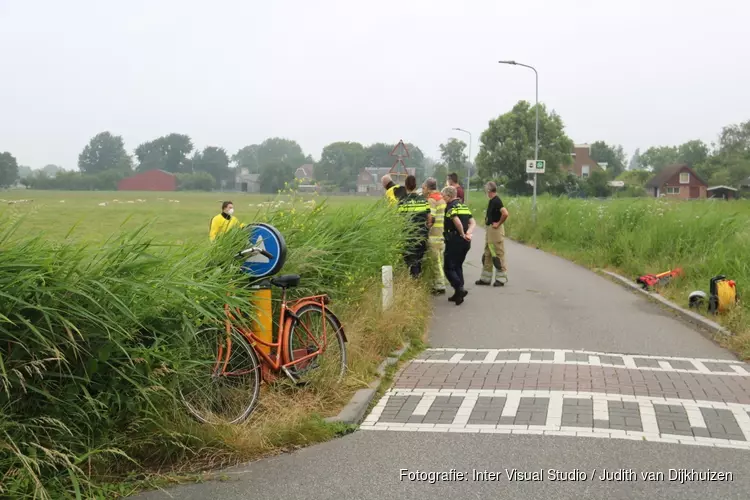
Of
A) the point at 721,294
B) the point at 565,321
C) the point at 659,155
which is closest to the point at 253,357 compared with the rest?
the point at 565,321

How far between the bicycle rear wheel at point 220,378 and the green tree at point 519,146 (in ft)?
263

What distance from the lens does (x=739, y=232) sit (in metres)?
16.2

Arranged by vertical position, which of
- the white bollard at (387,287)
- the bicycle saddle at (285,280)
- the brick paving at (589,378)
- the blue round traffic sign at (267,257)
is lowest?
the brick paving at (589,378)

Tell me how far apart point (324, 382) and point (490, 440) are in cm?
158

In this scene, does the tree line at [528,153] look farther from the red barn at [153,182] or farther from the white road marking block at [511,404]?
the white road marking block at [511,404]

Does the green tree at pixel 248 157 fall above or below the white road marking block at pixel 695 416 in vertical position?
above


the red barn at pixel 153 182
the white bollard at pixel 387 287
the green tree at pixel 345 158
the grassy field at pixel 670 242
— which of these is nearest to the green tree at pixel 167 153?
the red barn at pixel 153 182

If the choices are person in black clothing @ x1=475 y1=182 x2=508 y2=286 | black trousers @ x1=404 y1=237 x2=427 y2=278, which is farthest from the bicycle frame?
person in black clothing @ x1=475 y1=182 x2=508 y2=286

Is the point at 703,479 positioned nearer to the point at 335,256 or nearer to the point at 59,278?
the point at 59,278

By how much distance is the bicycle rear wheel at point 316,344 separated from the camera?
6.54 metres

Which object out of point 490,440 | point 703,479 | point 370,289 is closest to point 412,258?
point 370,289

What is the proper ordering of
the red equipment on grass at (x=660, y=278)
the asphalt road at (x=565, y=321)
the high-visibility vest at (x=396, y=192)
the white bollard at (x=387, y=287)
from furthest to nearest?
1. the red equipment on grass at (x=660, y=278)
2. the high-visibility vest at (x=396, y=192)
3. the white bollard at (x=387, y=287)
4. the asphalt road at (x=565, y=321)

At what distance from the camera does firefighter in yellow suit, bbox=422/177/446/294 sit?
13.6 meters

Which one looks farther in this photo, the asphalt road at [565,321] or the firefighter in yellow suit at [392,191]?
the firefighter in yellow suit at [392,191]
